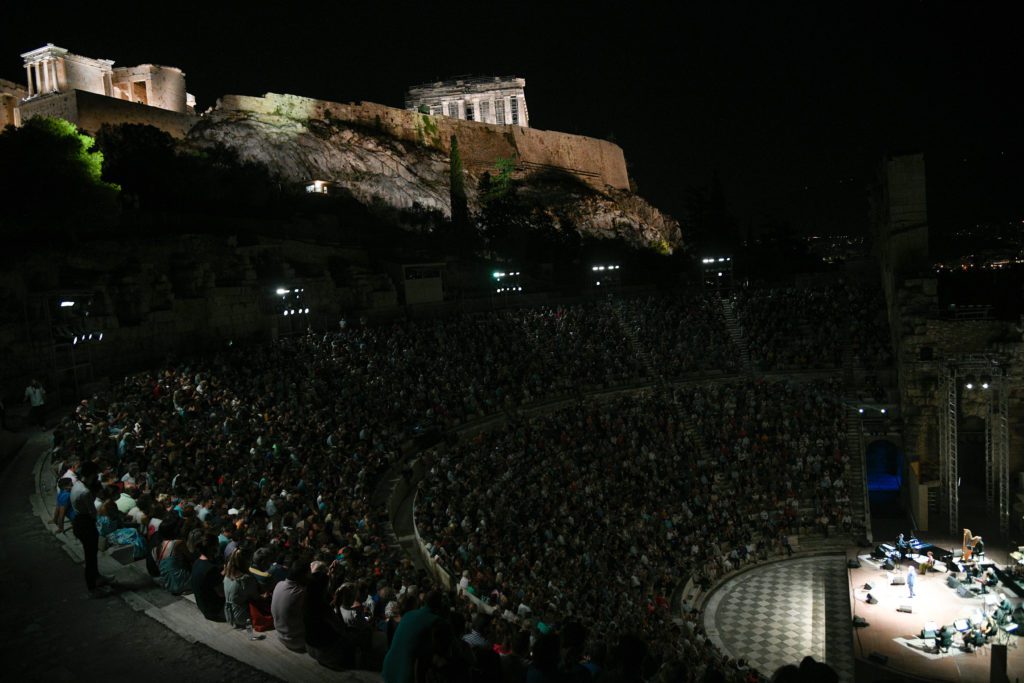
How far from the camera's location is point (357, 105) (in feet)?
206

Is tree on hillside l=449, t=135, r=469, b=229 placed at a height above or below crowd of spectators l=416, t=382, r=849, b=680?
above

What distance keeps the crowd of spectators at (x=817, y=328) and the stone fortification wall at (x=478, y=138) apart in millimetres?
42773

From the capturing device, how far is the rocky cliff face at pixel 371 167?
167 feet

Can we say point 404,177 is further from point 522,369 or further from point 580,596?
point 580,596

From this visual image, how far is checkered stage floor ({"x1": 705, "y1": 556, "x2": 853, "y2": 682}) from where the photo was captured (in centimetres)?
1438

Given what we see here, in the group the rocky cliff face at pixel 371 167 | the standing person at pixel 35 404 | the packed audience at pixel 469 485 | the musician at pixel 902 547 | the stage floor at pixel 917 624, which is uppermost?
the rocky cliff face at pixel 371 167

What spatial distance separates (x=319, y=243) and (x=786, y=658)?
86.6 ft

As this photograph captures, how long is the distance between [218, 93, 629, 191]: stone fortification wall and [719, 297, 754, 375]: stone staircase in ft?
134

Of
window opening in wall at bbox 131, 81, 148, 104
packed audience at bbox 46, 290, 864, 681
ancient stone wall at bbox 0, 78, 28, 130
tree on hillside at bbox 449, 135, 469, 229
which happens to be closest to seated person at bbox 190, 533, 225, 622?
packed audience at bbox 46, 290, 864, 681

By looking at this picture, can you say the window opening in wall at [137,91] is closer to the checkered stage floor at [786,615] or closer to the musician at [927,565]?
the checkered stage floor at [786,615]

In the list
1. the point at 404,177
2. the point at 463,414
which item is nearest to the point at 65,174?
the point at 463,414

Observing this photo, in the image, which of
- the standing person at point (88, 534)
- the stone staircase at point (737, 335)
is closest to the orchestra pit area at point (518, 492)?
the stone staircase at point (737, 335)

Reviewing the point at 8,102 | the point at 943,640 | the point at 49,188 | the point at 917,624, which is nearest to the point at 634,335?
the point at 917,624

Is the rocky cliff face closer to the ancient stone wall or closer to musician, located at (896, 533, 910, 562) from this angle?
the ancient stone wall
